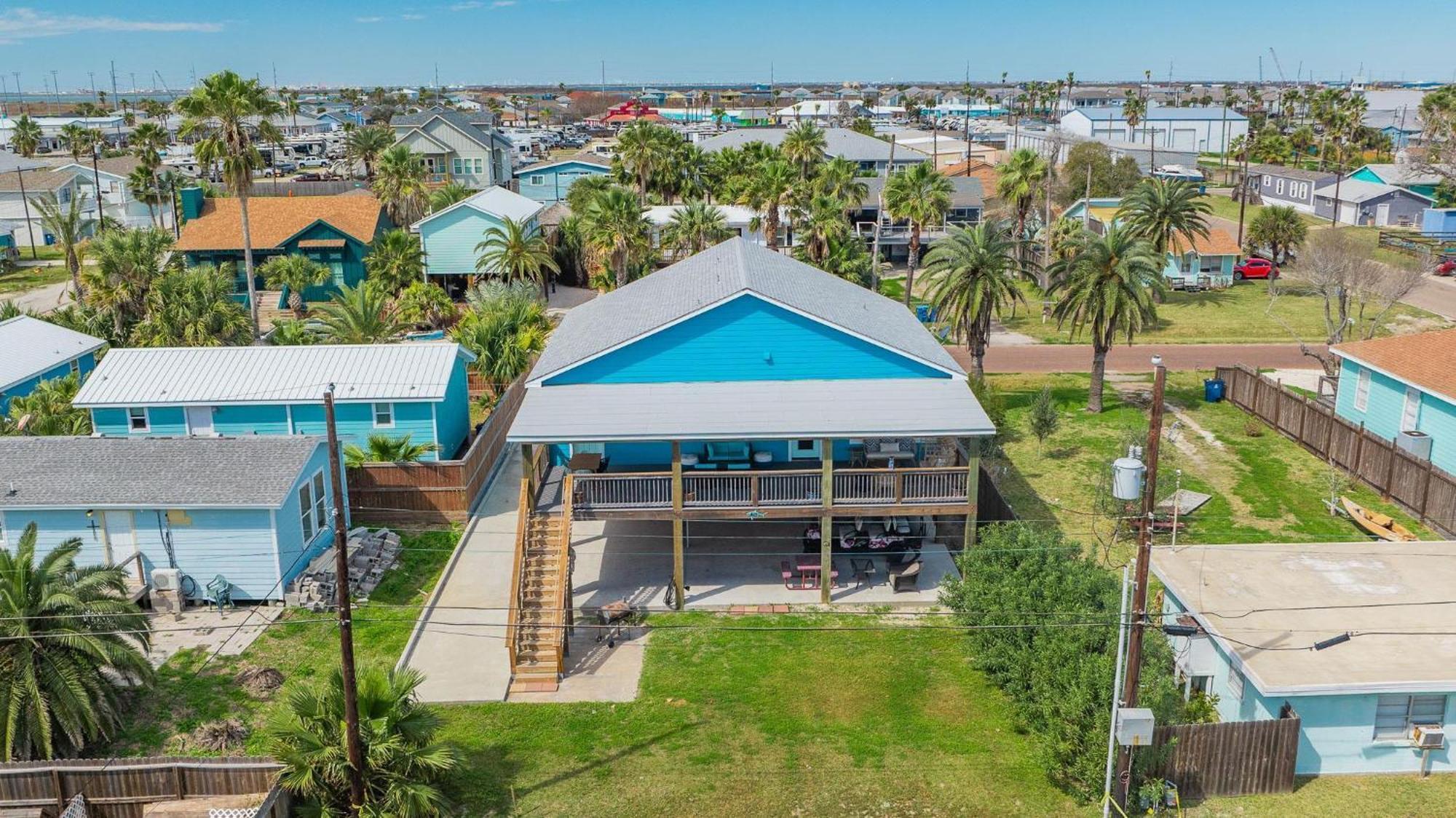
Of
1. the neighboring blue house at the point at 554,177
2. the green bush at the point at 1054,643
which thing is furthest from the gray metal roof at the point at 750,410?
the neighboring blue house at the point at 554,177

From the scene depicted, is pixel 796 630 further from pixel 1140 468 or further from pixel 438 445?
pixel 438 445

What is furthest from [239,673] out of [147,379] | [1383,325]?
[1383,325]

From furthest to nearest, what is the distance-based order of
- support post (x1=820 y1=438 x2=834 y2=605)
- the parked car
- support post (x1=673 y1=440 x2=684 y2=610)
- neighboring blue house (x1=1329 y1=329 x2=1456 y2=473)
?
the parked car → neighboring blue house (x1=1329 y1=329 x2=1456 y2=473) → support post (x1=673 y1=440 x2=684 y2=610) → support post (x1=820 y1=438 x2=834 y2=605)

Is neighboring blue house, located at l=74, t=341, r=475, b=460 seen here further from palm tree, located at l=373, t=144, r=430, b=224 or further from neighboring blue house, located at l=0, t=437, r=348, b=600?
palm tree, located at l=373, t=144, r=430, b=224

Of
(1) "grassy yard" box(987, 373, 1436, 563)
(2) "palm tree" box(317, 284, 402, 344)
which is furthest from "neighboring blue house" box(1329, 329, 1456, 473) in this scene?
(2) "palm tree" box(317, 284, 402, 344)

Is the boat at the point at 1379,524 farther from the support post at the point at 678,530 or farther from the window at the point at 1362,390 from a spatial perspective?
the support post at the point at 678,530
